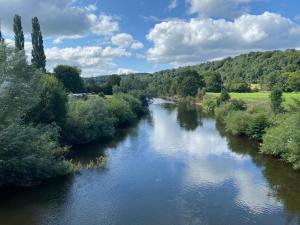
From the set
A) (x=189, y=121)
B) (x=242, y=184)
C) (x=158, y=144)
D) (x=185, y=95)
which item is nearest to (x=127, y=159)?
(x=158, y=144)

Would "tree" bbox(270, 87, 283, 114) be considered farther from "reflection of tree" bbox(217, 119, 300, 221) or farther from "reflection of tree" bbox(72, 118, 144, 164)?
"reflection of tree" bbox(72, 118, 144, 164)

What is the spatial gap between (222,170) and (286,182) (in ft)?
18.5

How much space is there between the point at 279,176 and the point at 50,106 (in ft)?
76.0

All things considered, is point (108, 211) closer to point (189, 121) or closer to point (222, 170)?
point (222, 170)

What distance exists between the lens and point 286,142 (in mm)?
34594

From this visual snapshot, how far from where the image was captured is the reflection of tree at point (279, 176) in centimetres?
2562

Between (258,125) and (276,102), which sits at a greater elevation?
(276,102)

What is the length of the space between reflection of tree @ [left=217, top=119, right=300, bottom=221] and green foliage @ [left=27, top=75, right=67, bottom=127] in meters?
19.7

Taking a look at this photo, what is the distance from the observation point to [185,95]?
12331 cm

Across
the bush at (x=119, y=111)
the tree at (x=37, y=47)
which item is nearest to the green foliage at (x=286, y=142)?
the bush at (x=119, y=111)

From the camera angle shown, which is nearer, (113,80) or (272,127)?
(272,127)

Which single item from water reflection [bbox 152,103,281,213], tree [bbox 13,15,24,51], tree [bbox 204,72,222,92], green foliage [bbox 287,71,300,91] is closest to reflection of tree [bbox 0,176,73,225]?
water reflection [bbox 152,103,281,213]

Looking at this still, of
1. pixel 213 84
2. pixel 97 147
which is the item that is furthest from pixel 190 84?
pixel 97 147

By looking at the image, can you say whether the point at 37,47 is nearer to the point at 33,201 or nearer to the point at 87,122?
Answer: the point at 87,122
